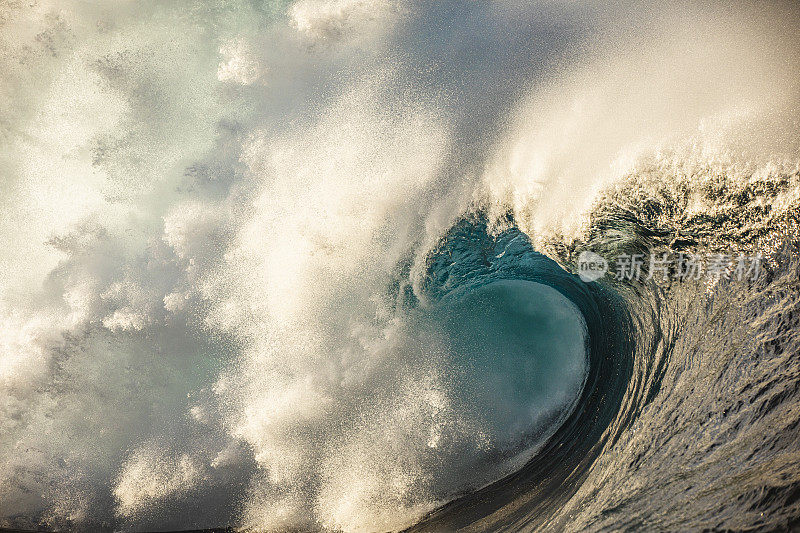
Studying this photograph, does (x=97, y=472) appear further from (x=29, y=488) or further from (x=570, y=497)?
(x=570, y=497)

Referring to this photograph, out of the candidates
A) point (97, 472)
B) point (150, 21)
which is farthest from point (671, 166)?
point (97, 472)

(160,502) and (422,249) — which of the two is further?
(160,502)

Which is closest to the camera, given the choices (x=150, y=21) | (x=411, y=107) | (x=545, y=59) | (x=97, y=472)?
(x=545, y=59)

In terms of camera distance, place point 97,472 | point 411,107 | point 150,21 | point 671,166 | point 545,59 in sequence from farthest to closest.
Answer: point 97,472
point 150,21
point 411,107
point 545,59
point 671,166

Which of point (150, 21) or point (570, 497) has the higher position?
point (150, 21)

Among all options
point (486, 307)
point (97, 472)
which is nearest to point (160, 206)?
point (97, 472)

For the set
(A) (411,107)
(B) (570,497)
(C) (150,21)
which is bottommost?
(B) (570,497)
